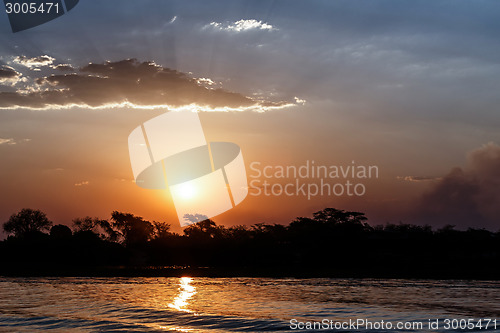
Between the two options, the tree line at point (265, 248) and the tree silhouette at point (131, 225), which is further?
the tree silhouette at point (131, 225)

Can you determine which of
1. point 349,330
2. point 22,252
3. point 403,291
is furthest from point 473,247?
point 22,252

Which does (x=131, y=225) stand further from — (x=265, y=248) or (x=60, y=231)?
(x=265, y=248)

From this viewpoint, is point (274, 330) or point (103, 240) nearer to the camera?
point (274, 330)

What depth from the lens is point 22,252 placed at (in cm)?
12006

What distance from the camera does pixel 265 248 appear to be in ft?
357

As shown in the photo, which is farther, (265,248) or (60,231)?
(60,231)

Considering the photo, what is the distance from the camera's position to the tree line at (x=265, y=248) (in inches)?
3745

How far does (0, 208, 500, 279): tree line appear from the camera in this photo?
9512 cm

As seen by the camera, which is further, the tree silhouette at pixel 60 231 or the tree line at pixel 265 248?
the tree silhouette at pixel 60 231

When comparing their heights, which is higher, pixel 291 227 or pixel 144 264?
pixel 291 227

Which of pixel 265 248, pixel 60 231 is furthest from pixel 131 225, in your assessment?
pixel 265 248

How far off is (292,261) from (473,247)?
35.6m

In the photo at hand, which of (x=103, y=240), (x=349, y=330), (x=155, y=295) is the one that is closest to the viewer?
(x=349, y=330)

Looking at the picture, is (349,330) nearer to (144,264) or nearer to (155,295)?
(155,295)
